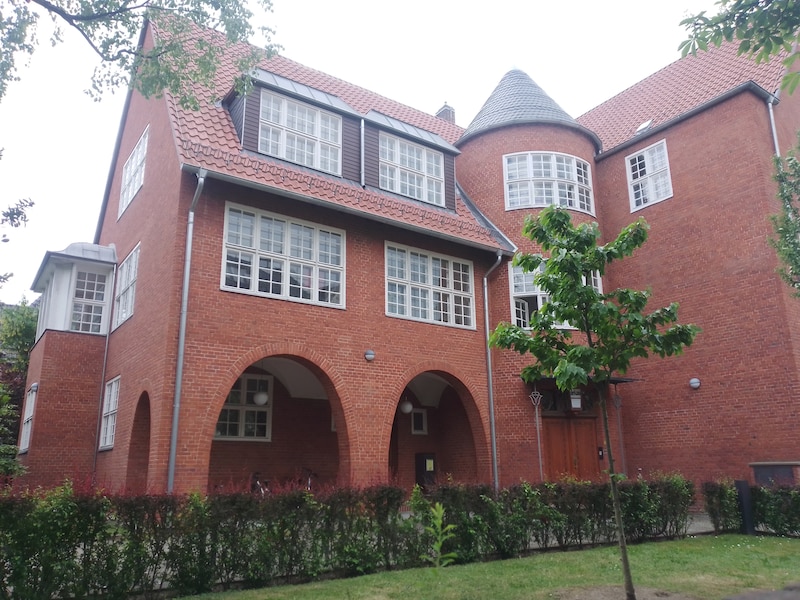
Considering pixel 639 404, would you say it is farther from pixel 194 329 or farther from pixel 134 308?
pixel 134 308

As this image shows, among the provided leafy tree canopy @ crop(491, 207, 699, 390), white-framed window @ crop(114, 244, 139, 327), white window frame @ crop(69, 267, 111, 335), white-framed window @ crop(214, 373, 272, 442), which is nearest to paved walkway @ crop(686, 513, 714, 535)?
leafy tree canopy @ crop(491, 207, 699, 390)

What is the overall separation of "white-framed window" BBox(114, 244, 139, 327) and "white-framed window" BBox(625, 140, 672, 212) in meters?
Result: 12.6

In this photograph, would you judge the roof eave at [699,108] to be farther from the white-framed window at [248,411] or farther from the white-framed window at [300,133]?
the white-framed window at [248,411]

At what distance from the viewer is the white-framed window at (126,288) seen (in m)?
14.3

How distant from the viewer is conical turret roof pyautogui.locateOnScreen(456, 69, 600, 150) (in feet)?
56.9

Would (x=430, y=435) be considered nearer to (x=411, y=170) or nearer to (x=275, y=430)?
(x=275, y=430)

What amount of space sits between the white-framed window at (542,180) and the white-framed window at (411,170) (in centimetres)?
193

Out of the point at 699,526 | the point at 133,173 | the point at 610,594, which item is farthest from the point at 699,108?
the point at 133,173

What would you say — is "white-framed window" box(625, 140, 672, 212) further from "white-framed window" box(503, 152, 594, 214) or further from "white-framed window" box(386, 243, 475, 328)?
"white-framed window" box(386, 243, 475, 328)

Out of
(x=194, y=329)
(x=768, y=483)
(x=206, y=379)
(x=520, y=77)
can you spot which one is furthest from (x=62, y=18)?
(x=768, y=483)

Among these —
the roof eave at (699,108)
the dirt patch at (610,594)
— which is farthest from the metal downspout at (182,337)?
the roof eave at (699,108)

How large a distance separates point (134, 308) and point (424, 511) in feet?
26.4

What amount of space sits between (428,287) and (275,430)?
486cm

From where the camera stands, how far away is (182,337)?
11047 millimetres
